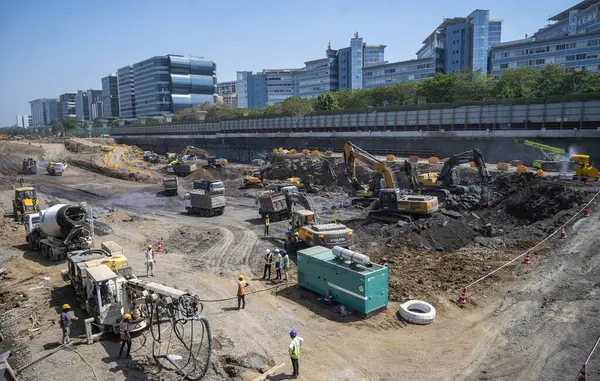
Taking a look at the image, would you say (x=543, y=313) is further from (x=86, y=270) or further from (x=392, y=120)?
(x=392, y=120)

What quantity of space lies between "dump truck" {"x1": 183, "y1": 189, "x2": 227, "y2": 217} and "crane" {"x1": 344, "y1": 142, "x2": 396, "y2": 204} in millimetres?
10761

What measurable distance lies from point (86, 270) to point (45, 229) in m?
10.2

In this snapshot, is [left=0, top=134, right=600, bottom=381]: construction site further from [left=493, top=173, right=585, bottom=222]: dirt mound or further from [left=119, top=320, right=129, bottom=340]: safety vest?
[left=119, top=320, right=129, bottom=340]: safety vest

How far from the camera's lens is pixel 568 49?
96500 millimetres

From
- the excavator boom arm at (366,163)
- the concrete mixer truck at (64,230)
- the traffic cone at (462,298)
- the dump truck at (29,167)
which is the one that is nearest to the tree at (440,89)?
the excavator boom arm at (366,163)

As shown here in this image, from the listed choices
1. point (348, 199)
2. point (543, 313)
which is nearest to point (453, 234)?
point (543, 313)

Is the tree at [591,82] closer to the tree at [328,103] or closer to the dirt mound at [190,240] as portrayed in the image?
the tree at [328,103]

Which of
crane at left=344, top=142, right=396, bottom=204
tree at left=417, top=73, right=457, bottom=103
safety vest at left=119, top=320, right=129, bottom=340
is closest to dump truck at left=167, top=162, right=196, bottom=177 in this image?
crane at left=344, top=142, right=396, bottom=204

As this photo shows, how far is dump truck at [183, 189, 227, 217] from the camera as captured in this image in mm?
34062

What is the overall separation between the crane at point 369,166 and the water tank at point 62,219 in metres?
19.8

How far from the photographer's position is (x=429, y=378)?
1163 centimetres

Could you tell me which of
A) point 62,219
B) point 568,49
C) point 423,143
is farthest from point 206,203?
point 568,49

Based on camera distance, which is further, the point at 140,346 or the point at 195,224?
the point at 195,224

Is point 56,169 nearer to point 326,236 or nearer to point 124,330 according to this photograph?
point 326,236
